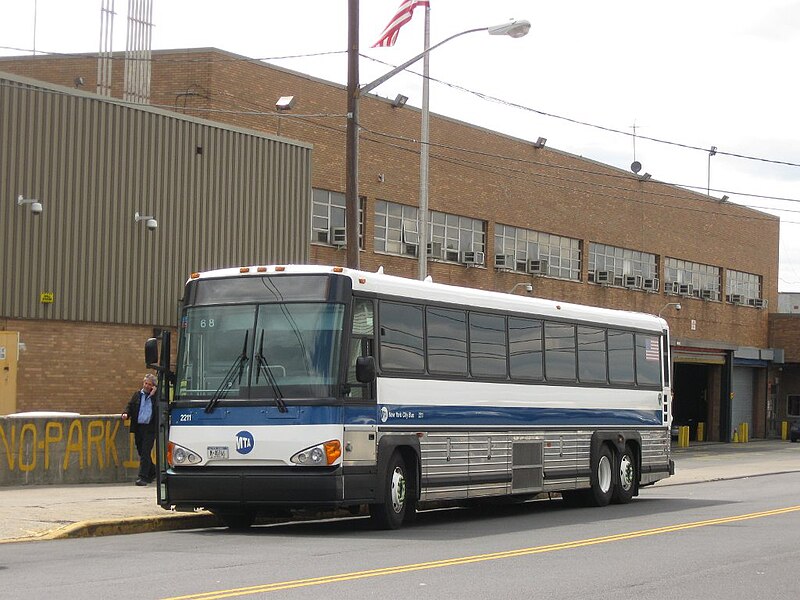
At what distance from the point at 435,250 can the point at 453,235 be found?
131 centimetres

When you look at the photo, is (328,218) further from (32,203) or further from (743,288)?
(743,288)

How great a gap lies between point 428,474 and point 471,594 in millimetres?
6613

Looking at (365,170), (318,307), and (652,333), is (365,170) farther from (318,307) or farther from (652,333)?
(318,307)

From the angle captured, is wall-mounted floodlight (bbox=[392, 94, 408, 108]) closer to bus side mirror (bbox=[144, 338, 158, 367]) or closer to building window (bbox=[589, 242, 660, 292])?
building window (bbox=[589, 242, 660, 292])

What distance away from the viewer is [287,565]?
1257 centimetres

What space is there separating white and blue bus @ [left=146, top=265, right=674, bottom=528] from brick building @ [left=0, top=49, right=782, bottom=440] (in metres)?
10.7

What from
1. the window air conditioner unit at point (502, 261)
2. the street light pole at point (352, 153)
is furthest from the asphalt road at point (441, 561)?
the window air conditioner unit at point (502, 261)

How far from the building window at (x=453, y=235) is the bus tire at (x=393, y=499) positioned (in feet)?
80.4

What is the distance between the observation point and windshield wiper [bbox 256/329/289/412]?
15730 mm

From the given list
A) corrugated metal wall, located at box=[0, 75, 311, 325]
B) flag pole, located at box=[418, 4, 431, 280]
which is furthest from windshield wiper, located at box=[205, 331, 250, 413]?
flag pole, located at box=[418, 4, 431, 280]

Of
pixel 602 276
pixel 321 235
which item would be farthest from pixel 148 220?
pixel 602 276

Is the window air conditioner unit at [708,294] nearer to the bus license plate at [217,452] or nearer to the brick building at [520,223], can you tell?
the brick building at [520,223]

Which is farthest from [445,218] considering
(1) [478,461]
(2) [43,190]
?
(1) [478,461]

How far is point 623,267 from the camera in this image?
51.9 m
